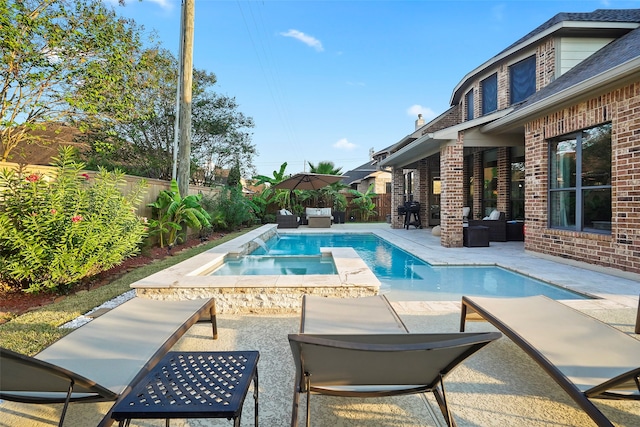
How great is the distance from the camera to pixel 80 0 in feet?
28.2

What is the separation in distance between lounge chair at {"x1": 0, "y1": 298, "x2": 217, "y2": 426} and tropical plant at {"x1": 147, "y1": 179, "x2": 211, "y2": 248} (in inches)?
240

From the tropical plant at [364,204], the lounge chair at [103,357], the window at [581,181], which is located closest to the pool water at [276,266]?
the lounge chair at [103,357]

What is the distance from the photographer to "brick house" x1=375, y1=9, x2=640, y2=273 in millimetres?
6016

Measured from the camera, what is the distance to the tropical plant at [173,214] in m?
9.09

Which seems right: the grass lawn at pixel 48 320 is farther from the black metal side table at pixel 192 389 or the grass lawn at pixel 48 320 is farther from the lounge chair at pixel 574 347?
the lounge chair at pixel 574 347

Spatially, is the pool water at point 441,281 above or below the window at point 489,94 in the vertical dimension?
below

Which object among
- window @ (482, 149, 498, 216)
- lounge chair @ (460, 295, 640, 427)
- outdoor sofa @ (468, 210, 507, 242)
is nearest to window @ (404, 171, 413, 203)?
window @ (482, 149, 498, 216)

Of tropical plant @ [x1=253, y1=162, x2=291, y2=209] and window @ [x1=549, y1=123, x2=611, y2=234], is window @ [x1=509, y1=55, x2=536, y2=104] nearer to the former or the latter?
window @ [x1=549, y1=123, x2=611, y2=234]

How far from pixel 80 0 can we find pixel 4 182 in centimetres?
638

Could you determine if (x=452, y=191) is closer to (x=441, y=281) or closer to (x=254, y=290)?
(x=441, y=281)

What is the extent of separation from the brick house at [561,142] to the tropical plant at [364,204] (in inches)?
333

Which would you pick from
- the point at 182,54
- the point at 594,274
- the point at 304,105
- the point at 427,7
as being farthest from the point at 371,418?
the point at 304,105

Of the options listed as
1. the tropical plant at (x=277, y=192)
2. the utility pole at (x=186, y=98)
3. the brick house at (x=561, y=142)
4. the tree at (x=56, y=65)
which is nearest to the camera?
the brick house at (x=561, y=142)

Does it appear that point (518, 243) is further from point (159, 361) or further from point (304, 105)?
point (304, 105)
